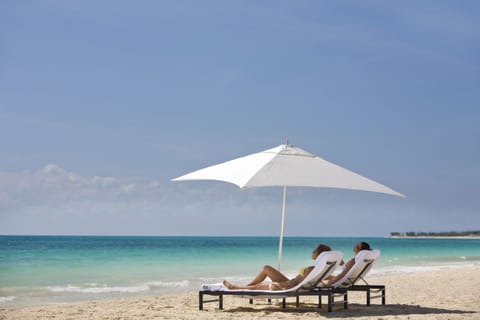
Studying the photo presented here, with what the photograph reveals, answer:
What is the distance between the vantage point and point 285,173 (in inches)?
296

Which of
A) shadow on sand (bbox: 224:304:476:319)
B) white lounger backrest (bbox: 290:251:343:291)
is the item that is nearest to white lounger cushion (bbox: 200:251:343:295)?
white lounger backrest (bbox: 290:251:343:291)

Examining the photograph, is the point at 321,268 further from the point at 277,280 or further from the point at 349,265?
the point at 349,265

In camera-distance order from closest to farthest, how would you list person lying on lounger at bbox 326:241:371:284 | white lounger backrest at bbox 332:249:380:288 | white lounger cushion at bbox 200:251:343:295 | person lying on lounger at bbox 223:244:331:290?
white lounger cushion at bbox 200:251:343:295 → person lying on lounger at bbox 223:244:331:290 → white lounger backrest at bbox 332:249:380:288 → person lying on lounger at bbox 326:241:371:284

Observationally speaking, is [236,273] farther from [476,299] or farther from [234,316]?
[234,316]

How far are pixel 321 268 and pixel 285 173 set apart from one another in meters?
1.12

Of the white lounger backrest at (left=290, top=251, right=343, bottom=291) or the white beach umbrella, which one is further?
the white beach umbrella

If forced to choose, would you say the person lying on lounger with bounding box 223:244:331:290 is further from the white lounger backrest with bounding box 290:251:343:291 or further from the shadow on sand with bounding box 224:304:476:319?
the shadow on sand with bounding box 224:304:476:319

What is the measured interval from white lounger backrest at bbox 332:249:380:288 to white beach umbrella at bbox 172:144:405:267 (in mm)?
695

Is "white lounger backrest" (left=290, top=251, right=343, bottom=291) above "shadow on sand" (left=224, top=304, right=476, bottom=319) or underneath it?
above

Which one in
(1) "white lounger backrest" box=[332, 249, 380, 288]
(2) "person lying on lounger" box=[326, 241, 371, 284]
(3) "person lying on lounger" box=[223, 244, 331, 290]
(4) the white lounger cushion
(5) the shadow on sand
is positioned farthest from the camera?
(2) "person lying on lounger" box=[326, 241, 371, 284]

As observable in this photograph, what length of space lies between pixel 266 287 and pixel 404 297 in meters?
3.50

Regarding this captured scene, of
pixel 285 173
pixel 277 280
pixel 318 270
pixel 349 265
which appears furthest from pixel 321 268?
pixel 285 173

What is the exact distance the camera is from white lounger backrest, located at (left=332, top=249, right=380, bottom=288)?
24.7ft

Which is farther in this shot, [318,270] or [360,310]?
[360,310]
